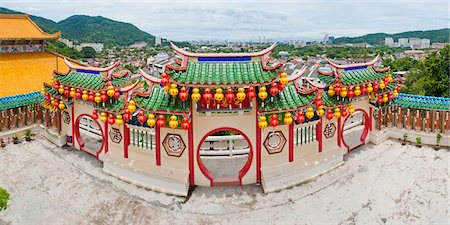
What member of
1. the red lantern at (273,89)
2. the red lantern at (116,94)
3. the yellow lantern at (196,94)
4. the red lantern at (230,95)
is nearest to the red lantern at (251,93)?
the red lantern at (230,95)

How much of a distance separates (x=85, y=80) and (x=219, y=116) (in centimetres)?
622

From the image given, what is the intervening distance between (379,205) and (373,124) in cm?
597

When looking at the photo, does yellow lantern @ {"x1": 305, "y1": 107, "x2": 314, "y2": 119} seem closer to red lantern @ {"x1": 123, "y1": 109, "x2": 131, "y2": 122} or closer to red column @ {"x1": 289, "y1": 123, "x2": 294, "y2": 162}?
red column @ {"x1": 289, "y1": 123, "x2": 294, "y2": 162}

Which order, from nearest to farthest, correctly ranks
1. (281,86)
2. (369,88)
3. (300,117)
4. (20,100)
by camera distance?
(281,86) < (300,117) < (369,88) < (20,100)

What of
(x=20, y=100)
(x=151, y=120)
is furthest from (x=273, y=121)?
(x=20, y=100)

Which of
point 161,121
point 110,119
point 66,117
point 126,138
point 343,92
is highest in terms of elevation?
point 343,92

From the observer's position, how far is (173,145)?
1194 cm

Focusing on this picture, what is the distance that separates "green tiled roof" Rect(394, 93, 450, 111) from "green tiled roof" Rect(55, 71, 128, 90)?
43.1 feet

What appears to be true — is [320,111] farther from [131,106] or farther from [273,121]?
[131,106]

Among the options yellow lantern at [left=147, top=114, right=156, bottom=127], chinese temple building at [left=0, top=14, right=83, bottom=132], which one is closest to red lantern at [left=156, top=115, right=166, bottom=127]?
yellow lantern at [left=147, top=114, right=156, bottom=127]

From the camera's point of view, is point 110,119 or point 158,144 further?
point 110,119

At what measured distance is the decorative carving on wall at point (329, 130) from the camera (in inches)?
532

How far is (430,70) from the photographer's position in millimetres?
21359

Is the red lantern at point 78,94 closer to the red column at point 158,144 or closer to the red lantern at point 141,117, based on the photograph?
the red lantern at point 141,117
